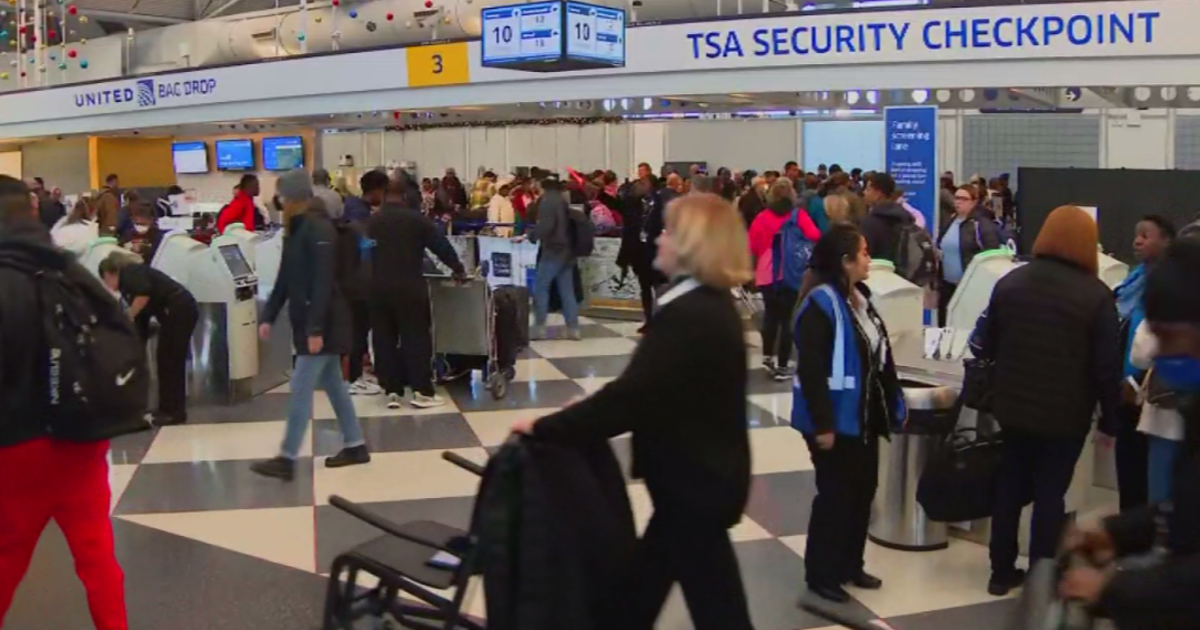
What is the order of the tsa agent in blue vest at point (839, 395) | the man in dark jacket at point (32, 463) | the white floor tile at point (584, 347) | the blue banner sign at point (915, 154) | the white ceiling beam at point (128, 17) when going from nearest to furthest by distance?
the man in dark jacket at point (32, 463) < the tsa agent in blue vest at point (839, 395) < the white floor tile at point (584, 347) < the blue banner sign at point (915, 154) < the white ceiling beam at point (128, 17)

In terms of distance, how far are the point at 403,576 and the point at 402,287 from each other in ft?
14.0

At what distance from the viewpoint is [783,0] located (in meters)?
15.6

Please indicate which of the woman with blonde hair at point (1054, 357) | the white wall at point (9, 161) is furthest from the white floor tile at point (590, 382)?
the white wall at point (9, 161)

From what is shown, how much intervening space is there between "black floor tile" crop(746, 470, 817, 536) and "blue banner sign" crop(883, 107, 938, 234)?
4743 millimetres

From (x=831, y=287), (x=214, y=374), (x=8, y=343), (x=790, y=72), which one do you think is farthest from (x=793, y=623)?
(x=790, y=72)

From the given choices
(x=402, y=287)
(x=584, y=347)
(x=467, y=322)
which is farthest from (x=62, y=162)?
(x=402, y=287)

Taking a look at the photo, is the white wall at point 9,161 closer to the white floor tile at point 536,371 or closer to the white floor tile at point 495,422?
the white floor tile at point 536,371

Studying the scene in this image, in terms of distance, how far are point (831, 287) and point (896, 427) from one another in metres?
0.68

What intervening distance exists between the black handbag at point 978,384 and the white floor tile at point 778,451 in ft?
5.48

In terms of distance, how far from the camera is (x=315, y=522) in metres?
5.50

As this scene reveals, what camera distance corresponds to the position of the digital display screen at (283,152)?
22812mm

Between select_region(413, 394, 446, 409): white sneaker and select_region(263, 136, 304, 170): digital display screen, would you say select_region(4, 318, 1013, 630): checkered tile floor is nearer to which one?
select_region(413, 394, 446, 409): white sneaker

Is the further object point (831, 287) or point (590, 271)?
point (590, 271)

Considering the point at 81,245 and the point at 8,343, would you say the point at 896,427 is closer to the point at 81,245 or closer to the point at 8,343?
the point at 8,343
